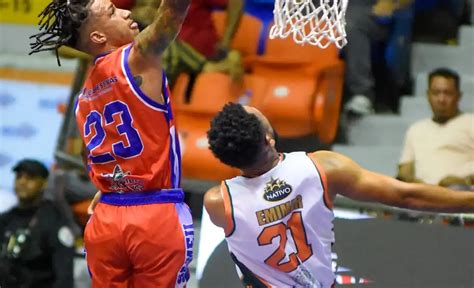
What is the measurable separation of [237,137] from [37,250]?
3.47 metres

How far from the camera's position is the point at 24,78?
9.24 meters

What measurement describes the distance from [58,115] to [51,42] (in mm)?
4265

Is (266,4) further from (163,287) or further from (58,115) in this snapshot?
(163,287)

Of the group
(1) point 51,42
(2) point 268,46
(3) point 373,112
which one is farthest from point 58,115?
(1) point 51,42

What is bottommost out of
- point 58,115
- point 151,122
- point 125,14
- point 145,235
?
point 58,115

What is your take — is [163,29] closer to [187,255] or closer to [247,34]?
[187,255]

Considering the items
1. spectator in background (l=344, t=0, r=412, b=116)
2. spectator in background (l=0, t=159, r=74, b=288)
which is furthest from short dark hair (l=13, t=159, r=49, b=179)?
spectator in background (l=344, t=0, r=412, b=116)

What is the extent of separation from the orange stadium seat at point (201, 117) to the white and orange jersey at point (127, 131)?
3.17 meters

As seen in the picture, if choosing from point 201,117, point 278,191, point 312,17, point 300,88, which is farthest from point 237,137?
point 201,117

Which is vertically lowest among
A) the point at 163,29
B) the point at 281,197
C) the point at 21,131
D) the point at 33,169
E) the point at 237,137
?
the point at 21,131

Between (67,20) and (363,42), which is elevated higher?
(67,20)

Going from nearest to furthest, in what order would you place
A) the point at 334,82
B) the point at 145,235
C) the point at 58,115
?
the point at 145,235 → the point at 334,82 → the point at 58,115

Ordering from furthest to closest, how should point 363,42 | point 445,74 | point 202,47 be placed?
1. point 202,47
2. point 363,42
3. point 445,74

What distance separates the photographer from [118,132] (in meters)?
4.72
